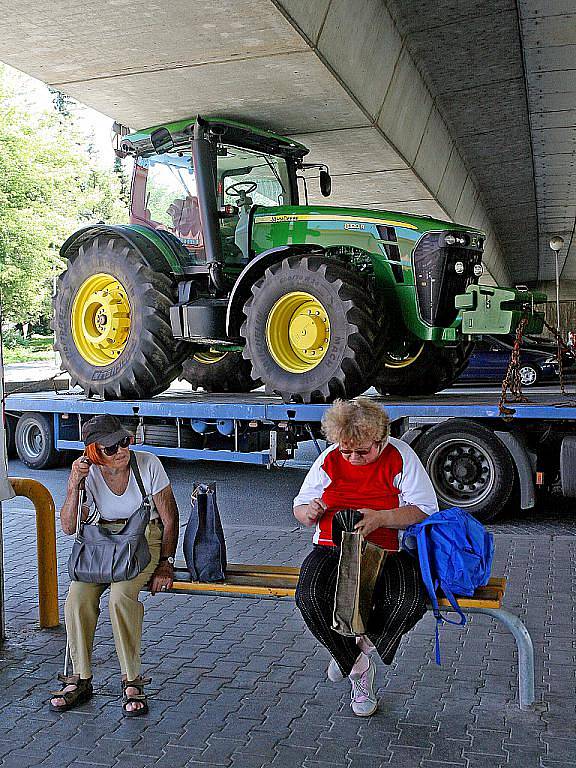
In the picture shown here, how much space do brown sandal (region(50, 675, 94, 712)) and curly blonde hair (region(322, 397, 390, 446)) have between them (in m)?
1.68

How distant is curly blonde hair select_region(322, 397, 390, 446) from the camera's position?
4.90m

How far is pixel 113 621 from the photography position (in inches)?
191

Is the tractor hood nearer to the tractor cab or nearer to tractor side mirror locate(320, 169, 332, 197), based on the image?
the tractor cab

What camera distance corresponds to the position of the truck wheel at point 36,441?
12.6 meters

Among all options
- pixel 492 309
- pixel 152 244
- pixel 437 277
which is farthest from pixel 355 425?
pixel 152 244

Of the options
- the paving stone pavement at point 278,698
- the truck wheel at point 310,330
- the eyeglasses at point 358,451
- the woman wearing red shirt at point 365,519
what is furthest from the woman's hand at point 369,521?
the truck wheel at point 310,330

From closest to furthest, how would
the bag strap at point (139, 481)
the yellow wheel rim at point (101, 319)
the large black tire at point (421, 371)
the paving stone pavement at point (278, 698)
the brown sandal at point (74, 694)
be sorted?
the paving stone pavement at point (278, 698) < the brown sandal at point (74, 694) < the bag strap at point (139, 481) < the yellow wheel rim at point (101, 319) < the large black tire at point (421, 371)

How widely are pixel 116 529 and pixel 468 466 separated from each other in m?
4.87

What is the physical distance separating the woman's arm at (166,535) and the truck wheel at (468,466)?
4415mm

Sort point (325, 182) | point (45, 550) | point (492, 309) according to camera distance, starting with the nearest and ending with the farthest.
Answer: point (45, 550)
point (492, 309)
point (325, 182)

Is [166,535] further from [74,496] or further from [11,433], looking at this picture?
[11,433]

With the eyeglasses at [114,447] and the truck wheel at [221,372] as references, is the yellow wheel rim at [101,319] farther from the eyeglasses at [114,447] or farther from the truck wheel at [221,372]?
the eyeglasses at [114,447]

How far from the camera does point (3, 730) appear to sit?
15.0ft

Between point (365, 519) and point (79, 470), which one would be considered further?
point (79, 470)
